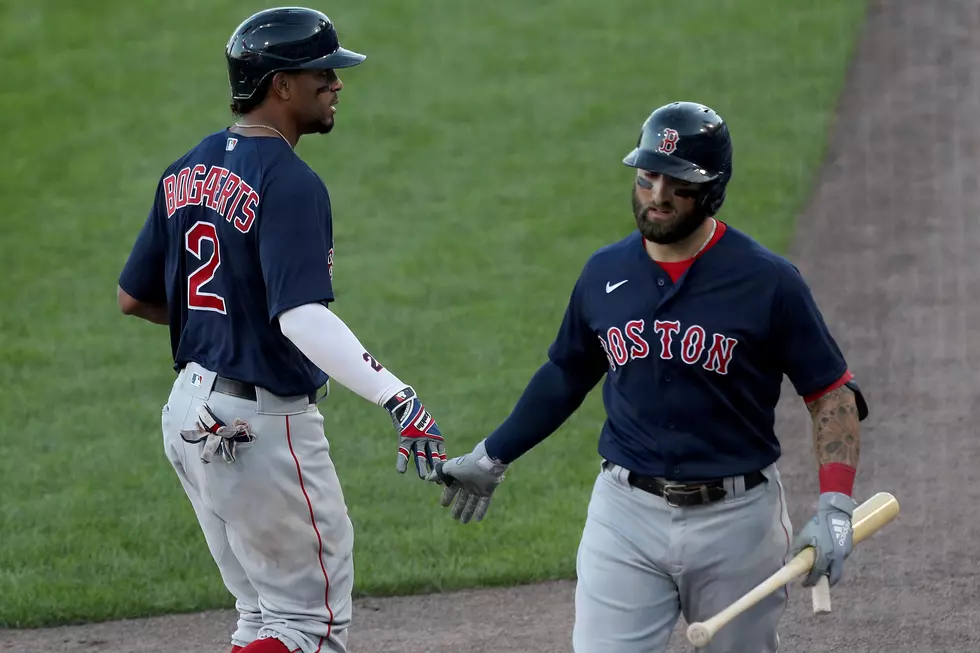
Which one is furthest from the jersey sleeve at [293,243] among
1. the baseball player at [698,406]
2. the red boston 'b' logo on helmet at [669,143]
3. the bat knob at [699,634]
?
the bat knob at [699,634]

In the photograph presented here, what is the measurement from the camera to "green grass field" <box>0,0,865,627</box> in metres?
6.69

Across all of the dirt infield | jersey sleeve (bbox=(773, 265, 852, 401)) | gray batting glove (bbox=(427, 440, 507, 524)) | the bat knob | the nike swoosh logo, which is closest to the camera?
the bat knob

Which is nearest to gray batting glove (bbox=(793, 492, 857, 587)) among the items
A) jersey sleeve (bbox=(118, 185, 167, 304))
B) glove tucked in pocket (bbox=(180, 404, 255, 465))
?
glove tucked in pocket (bbox=(180, 404, 255, 465))

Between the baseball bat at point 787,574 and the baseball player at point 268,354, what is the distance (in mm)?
948

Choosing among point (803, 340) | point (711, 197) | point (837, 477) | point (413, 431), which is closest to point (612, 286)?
point (711, 197)

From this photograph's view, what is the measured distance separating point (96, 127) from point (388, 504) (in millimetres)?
6791

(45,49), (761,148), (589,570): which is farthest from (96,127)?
(589,570)

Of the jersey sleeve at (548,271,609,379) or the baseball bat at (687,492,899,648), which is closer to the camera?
the baseball bat at (687,492,899,648)

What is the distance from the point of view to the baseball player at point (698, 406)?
149 inches

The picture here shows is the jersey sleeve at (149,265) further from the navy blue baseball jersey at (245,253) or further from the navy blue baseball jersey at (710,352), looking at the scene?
the navy blue baseball jersey at (710,352)

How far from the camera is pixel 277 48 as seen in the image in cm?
414

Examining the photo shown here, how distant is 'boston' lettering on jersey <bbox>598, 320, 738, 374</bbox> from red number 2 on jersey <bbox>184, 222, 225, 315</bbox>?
1.13m

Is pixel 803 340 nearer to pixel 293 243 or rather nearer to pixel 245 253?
pixel 293 243

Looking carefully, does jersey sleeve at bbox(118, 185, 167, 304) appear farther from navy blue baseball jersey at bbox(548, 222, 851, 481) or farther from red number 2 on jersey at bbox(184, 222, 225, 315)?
navy blue baseball jersey at bbox(548, 222, 851, 481)
